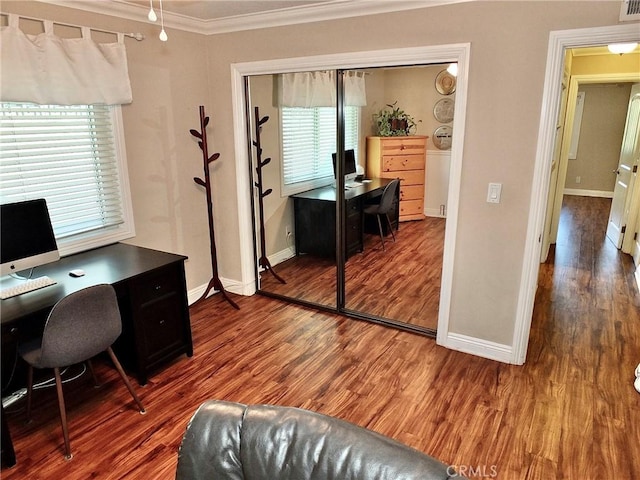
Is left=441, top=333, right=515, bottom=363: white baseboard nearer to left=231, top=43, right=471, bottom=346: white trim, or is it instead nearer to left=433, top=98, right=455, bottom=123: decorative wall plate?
left=231, top=43, right=471, bottom=346: white trim

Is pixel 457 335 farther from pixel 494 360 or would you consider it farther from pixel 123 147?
pixel 123 147

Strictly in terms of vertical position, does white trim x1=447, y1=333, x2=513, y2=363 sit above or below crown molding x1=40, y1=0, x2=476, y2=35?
below

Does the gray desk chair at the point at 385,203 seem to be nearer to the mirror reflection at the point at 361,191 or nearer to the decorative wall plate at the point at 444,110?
the mirror reflection at the point at 361,191

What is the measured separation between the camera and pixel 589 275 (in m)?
4.41

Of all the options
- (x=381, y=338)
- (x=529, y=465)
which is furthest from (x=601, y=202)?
(x=529, y=465)

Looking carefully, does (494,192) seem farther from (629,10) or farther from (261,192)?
(261,192)

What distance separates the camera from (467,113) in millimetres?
2686

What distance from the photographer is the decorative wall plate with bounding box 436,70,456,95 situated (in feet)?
9.45

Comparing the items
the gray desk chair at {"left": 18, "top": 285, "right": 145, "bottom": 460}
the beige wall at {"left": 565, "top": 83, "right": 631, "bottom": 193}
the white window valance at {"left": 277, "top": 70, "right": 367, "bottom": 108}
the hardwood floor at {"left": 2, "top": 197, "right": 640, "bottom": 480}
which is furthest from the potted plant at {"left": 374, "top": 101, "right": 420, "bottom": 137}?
the beige wall at {"left": 565, "top": 83, "right": 631, "bottom": 193}

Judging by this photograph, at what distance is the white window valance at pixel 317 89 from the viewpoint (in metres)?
3.21

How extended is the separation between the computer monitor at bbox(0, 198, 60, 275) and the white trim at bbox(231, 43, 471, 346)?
5.36 ft

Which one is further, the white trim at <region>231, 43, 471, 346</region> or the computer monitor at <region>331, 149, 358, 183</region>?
the computer monitor at <region>331, 149, 358, 183</region>

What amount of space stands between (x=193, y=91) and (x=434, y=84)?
6.33 ft

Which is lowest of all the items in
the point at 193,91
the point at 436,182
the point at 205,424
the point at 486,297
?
the point at 486,297
